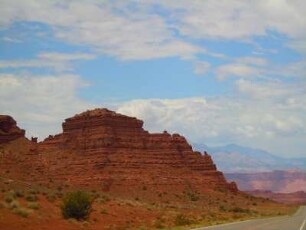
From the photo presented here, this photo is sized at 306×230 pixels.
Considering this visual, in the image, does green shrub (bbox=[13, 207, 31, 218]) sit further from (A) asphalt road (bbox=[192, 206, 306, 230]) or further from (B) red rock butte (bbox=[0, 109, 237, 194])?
(B) red rock butte (bbox=[0, 109, 237, 194])

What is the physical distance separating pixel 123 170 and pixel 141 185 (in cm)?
560

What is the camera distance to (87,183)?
88500 millimetres

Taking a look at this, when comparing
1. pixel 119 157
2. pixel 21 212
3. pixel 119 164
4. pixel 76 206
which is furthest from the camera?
pixel 119 157

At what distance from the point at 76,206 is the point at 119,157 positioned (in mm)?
61687

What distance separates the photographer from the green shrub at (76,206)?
115 feet

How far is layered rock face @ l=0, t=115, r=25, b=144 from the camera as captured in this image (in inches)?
4060

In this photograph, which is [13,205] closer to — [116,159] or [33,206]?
[33,206]

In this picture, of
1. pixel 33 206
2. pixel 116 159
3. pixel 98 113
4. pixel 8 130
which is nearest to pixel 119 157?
pixel 116 159

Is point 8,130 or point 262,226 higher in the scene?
point 8,130

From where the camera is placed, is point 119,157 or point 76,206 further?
point 119,157

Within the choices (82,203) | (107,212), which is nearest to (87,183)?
(107,212)

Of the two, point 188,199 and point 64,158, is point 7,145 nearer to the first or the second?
point 64,158

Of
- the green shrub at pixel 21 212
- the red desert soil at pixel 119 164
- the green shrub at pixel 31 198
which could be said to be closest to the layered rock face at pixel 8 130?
the red desert soil at pixel 119 164

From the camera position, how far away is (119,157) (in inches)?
3804
